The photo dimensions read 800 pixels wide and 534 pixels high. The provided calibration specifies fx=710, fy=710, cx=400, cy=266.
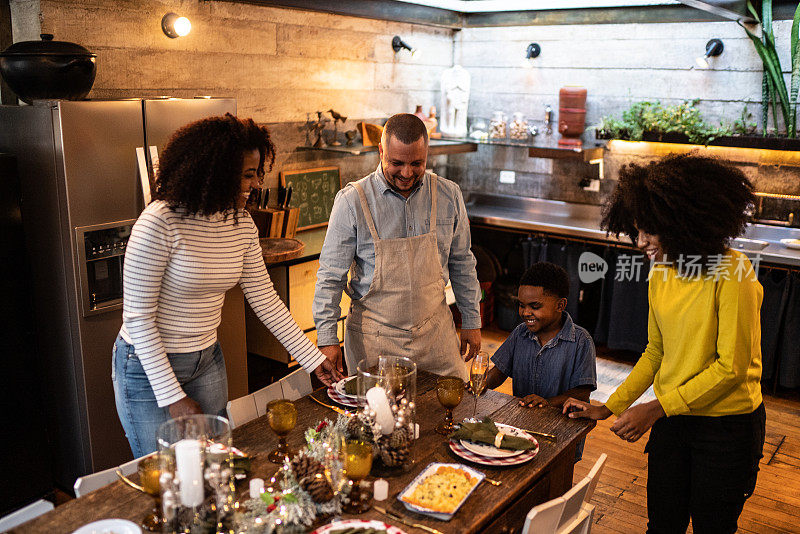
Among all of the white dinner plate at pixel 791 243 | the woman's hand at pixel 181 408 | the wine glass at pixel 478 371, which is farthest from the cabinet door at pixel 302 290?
the white dinner plate at pixel 791 243

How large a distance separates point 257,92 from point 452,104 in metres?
1.96

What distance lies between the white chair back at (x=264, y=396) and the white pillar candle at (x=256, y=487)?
2.12 ft

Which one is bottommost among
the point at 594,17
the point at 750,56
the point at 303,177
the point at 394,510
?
the point at 394,510

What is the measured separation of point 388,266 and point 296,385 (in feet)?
1.77

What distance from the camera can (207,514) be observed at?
155 centimetres

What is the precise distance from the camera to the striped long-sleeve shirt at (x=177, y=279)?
2062 millimetres

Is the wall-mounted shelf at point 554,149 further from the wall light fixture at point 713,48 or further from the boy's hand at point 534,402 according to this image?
the boy's hand at point 534,402

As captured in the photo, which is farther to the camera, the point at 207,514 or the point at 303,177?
the point at 303,177

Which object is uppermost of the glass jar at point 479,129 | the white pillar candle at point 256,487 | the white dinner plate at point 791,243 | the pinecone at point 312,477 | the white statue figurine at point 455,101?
the white statue figurine at point 455,101

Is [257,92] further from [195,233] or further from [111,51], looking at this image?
[195,233]

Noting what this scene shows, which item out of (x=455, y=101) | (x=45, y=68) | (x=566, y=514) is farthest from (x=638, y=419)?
(x=455, y=101)

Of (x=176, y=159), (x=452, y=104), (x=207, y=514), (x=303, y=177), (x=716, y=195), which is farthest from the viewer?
(x=452, y=104)

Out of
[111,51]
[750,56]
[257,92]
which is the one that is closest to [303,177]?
[257,92]

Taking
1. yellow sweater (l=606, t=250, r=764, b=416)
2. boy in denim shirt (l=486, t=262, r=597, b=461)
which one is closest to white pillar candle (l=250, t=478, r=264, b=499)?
boy in denim shirt (l=486, t=262, r=597, b=461)
